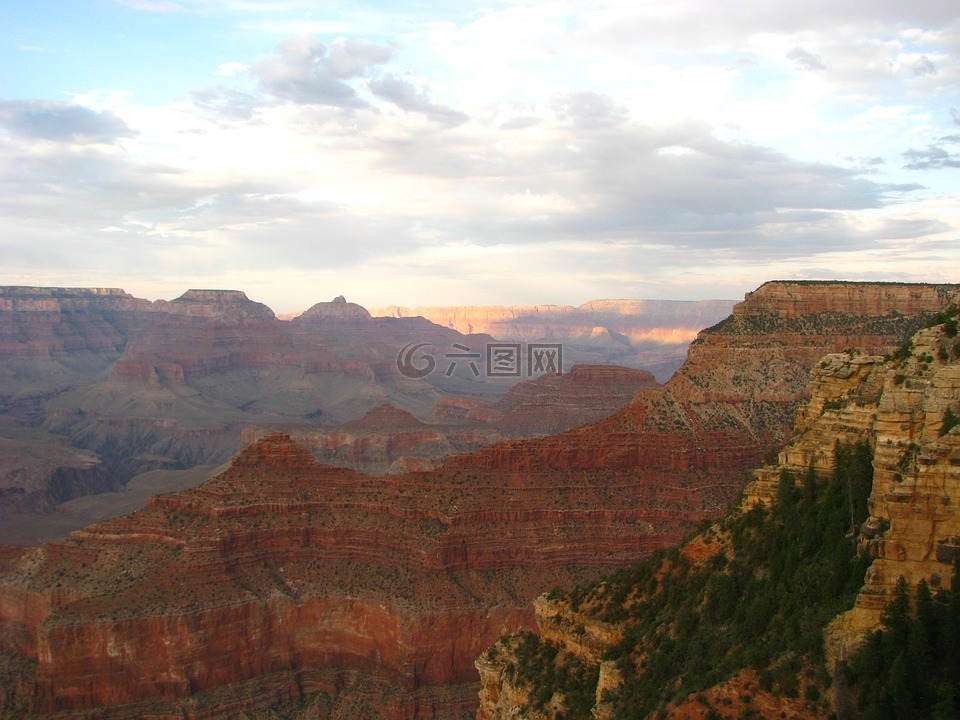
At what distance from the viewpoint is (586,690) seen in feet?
91.0

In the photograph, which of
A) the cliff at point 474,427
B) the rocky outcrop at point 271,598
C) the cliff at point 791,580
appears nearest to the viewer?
the cliff at point 791,580

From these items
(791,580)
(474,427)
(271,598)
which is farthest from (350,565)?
(474,427)

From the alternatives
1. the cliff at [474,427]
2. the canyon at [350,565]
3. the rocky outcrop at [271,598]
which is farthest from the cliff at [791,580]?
the cliff at [474,427]

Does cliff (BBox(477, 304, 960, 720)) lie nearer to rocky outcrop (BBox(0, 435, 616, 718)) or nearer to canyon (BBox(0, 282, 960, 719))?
rocky outcrop (BBox(0, 435, 616, 718))

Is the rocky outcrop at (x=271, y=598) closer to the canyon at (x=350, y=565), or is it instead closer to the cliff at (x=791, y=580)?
the canyon at (x=350, y=565)

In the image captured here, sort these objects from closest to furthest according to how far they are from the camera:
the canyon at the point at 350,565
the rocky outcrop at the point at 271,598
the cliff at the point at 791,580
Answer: the cliff at the point at 791,580 < the rocky outcrop at the point at 271,598 < the canyon at the point at 350,565

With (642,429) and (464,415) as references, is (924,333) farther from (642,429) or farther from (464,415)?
(464,415)

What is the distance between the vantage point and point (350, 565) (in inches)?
2295

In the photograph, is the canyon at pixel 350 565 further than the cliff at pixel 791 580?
Yes

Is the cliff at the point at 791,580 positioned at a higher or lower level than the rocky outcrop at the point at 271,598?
higher

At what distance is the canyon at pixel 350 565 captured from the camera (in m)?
52.3

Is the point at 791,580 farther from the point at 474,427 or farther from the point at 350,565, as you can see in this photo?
the point at 474,427

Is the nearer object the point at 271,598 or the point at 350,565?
the point at 271,598

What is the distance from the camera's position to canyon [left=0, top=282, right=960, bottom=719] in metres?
52.3
